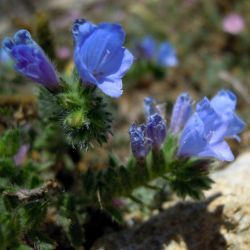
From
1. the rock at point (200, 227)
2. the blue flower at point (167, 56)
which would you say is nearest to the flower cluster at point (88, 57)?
the rock at point (200, 227)

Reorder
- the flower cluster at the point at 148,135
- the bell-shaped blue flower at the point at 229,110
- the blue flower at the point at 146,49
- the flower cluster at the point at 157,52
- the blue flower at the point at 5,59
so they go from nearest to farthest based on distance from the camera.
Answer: the flower cluster at the point at 148,135, the bell-shaped blue flower at the point at 229,110, the blue flower at the point at 5,59, the flower cluster at the point at 157,52, the blue flower at the point at 146,49

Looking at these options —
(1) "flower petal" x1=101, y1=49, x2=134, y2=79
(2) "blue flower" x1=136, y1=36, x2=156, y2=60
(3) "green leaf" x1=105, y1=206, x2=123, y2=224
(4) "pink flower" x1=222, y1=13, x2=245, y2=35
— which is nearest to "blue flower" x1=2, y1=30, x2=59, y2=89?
(1) "flower petal" x1=101, y1=49, x2=134, y2=79

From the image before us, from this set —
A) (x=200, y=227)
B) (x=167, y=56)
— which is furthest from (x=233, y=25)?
(x=200, y=227)

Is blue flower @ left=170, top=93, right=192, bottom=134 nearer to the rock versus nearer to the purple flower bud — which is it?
the rock

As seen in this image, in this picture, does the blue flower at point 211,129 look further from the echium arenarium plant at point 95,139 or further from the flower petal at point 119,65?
the flower petal at point 119,65

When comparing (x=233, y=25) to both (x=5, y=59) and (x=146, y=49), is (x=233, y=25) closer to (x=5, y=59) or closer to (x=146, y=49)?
(x=146, y=49)

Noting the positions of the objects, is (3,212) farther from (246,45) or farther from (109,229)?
(246,45)
